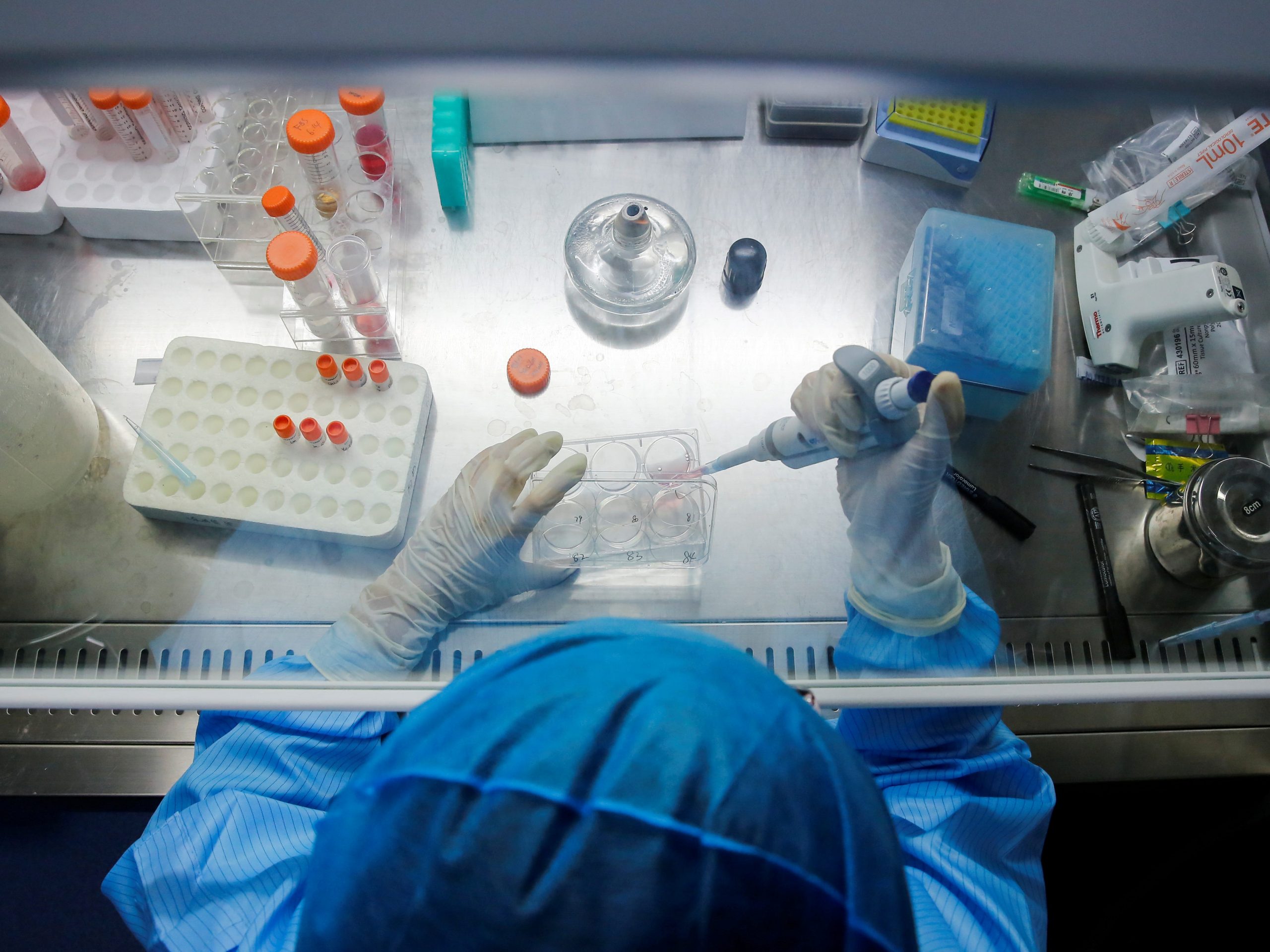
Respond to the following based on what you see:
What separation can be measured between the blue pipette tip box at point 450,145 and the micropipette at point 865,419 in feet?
2.04

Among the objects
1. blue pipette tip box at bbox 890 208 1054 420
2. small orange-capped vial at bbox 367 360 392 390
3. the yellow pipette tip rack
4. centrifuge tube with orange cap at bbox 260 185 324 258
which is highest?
the yellow pipette tip rack

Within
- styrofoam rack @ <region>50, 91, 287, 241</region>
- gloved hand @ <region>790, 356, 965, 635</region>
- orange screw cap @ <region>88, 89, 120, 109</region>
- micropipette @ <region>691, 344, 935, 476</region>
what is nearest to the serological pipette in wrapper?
gloved hand @ <region>790, 356, 965, 635</region>

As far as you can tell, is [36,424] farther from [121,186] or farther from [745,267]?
[745,267]

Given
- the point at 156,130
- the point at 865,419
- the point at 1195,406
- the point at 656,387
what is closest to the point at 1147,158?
the point at 1195,406

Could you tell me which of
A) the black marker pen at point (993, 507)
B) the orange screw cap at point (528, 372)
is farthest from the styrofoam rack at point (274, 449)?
the black marker pen at point (993, 507)

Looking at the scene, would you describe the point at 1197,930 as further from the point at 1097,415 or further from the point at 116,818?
the point at 116,818

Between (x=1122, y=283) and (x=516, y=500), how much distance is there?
3.32ft

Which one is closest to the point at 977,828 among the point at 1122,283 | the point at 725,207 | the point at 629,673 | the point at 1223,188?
the point at 629,673

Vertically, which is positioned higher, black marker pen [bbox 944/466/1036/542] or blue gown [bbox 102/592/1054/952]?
black marker pen [bbox 944/466/1036/542]

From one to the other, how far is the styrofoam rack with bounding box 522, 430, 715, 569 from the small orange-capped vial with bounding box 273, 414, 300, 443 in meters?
0.39

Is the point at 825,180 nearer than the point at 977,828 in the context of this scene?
No

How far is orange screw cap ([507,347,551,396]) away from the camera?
1.23 metres

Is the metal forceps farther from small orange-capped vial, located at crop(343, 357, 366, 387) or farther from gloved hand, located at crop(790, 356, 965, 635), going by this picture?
small orange-capped vial, located at crop(343, 357, 366, 387)

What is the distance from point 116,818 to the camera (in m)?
1.54
